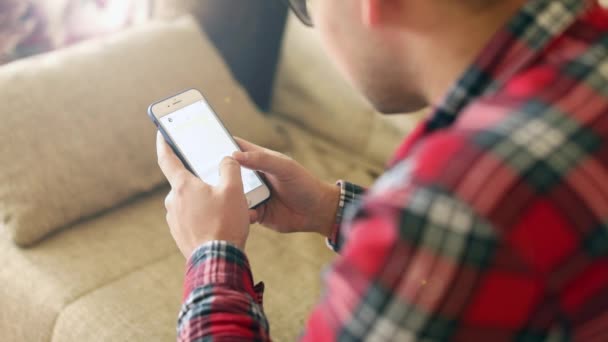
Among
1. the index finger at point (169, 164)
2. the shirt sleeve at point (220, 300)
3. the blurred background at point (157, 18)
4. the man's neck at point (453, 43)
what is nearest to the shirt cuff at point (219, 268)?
the shirt sleeve at point (220, 300)

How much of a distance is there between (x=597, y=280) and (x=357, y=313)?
172mm

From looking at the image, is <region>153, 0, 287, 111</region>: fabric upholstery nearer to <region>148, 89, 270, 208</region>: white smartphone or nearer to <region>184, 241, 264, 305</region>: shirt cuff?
<region>148, 89, 270, 208</region>: white smartphone

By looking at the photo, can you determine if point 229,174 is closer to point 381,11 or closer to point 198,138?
point 198,138

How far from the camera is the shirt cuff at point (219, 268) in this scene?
2.24ft

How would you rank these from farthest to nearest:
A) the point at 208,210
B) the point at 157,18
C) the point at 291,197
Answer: the point at 157,18 < the point at 291,197 < the point at 208,210

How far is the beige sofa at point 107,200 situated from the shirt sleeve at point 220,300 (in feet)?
0.96

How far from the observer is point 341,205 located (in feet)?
2.98

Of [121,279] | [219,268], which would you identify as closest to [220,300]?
[219,268]

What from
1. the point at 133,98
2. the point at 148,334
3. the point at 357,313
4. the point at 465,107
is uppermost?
the point at 465,107

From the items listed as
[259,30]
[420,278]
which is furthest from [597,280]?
[259,30]

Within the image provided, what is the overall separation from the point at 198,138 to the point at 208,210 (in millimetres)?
221

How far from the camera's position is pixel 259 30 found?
1540 millimetres

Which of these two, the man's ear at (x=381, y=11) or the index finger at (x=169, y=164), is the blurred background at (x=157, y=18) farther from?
the man's ear at (x=381, y=11)

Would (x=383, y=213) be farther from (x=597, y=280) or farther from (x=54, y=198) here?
(x=54, y=198)
